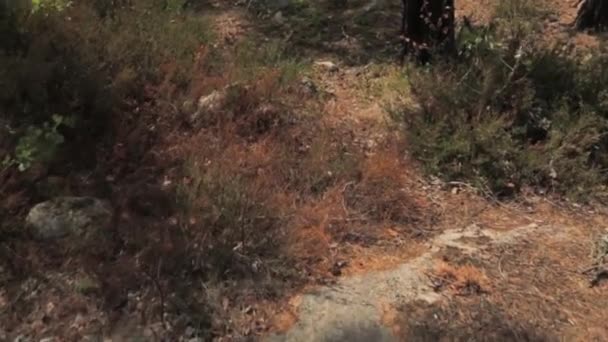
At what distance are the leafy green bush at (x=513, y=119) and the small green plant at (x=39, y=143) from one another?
232 cm

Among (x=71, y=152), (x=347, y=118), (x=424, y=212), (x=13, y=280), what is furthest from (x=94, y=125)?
(x=424, y=212)

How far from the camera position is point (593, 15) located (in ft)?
19.5

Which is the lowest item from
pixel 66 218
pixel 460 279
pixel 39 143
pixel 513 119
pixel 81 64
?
pixel 460 279

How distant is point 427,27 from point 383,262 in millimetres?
2422

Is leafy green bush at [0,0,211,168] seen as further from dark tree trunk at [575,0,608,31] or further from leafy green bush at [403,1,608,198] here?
dark tree trunk at [575,0,608,31]

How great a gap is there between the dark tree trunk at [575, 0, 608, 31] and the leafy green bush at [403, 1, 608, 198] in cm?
106

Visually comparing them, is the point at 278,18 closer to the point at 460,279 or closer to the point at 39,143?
the point at 39,143

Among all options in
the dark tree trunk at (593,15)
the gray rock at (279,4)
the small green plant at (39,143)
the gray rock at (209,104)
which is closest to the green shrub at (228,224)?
the gray rock at (209,104)

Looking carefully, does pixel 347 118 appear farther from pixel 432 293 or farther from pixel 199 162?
pixel 432 293

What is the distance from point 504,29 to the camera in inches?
223

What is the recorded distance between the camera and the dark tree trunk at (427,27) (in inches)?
205

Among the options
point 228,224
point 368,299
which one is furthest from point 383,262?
point 228,224

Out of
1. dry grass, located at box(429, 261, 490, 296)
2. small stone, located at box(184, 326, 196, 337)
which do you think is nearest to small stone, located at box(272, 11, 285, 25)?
dry grass, located at box(429, 261, 490, 296)

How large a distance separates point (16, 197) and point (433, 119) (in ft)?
9.02
